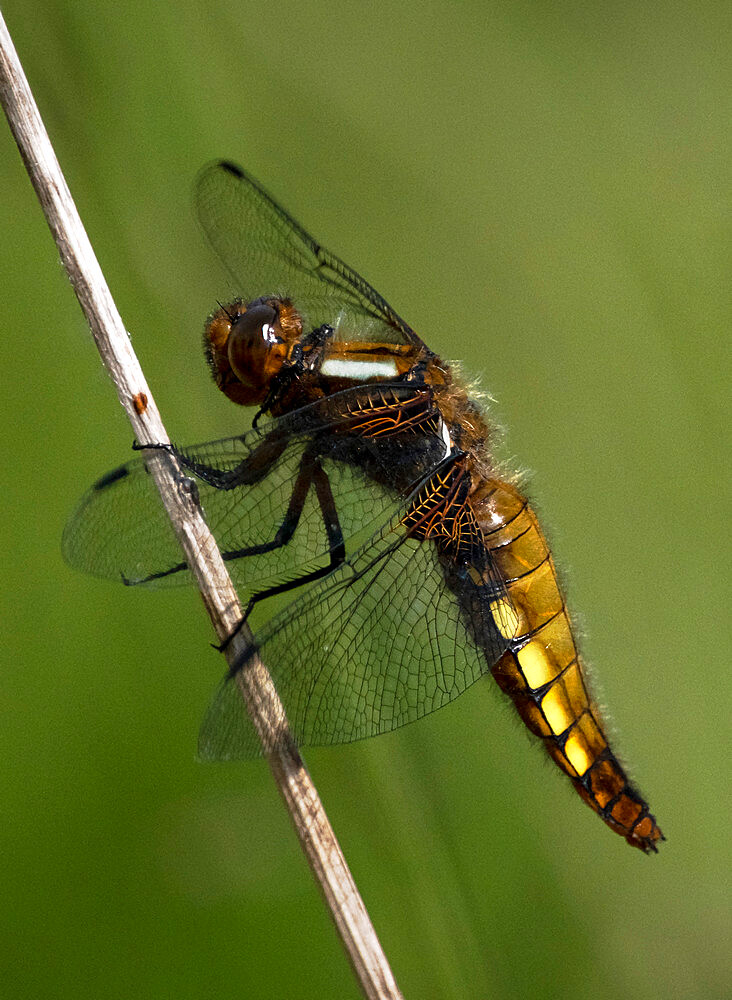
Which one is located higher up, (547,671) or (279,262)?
(279,262)

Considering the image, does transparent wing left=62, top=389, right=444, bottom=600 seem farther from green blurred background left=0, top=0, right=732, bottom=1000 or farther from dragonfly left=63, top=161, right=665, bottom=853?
green blurred background left=0, top=0, right=732, bottom=1000

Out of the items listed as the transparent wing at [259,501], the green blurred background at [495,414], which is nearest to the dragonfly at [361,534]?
the transparent wing at [259,501]

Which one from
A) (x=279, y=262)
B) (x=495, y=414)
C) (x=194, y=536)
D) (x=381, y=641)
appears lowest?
(x=381, y=641)

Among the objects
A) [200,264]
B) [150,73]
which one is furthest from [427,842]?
[150,73]

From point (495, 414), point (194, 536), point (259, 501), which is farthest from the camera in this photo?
point (495, 414)

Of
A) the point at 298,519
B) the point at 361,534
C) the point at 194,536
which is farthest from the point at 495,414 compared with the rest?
the point at 194,536

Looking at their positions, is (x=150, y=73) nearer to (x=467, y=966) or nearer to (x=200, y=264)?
(x=200, y=264)

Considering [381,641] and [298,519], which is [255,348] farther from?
[381,641]
